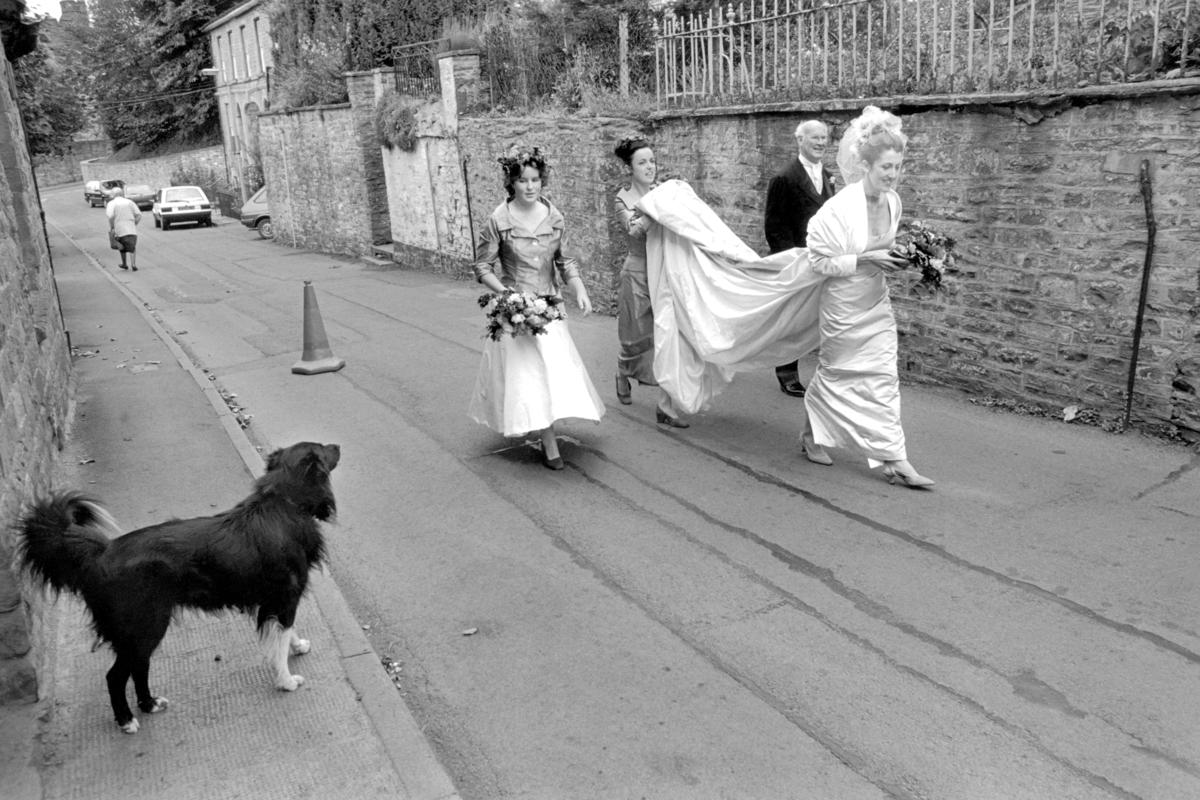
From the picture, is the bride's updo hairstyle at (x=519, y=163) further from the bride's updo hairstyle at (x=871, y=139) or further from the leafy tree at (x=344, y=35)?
the leafy tree at (x=344, y=35)

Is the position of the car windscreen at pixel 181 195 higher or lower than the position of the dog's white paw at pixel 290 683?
higher

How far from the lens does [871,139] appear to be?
21.4ft

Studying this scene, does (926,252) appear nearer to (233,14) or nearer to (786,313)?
(786,313)

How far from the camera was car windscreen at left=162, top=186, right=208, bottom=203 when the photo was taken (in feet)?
133

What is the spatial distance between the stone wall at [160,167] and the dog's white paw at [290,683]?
51.4m

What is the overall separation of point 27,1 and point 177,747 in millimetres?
10246

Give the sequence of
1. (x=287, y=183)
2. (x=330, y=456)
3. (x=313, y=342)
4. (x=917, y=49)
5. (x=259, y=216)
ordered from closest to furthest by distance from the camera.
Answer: (x=330, y=456) < (x=917, y=49) < (x=313, y=342) < (x=287, y=183) < (x=259, y=216)

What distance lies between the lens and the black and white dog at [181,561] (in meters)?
3.97

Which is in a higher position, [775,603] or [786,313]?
[786,313]

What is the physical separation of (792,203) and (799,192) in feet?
0.35

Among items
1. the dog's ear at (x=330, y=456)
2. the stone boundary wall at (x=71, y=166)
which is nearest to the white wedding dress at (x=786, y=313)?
the dog's ear at (x=330, y=456)

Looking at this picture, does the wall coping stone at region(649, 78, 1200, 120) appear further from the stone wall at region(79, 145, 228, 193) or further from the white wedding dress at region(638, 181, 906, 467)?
the stone wall at region(79, 145, 228, 193)

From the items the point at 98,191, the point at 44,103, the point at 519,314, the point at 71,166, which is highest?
the point at 44,103

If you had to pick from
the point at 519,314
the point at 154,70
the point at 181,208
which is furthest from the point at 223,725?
the point at 154,70
